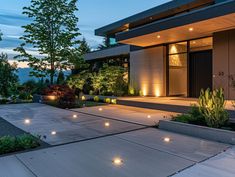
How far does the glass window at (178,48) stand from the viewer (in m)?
12.4

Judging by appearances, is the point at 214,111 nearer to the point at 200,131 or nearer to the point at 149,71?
the point at 200,131

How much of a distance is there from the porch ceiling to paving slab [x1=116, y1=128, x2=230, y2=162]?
15.9 ft

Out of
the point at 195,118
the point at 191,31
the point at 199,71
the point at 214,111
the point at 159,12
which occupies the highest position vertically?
the point at 159,12

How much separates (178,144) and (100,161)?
1901 millimetres

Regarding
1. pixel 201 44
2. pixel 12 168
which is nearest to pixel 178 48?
pixel 201 44

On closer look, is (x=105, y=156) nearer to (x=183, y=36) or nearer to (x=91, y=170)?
(x=91, y=170)

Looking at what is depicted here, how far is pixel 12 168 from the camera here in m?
3.64

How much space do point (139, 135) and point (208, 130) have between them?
1.63 metres

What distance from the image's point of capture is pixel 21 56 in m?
16.2

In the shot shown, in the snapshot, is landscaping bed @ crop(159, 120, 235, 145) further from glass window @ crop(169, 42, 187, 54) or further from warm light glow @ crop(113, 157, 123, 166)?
glass window @ crop(169, 42, 187, 54)

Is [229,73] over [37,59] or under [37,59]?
under

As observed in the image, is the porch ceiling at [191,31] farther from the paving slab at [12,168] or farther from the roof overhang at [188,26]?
the paving slab at [12,168]

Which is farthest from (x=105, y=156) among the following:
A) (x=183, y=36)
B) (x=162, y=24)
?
(x=183, y=36)

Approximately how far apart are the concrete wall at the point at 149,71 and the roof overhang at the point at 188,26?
1152mm
